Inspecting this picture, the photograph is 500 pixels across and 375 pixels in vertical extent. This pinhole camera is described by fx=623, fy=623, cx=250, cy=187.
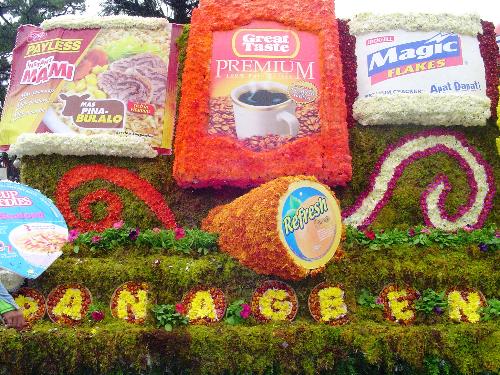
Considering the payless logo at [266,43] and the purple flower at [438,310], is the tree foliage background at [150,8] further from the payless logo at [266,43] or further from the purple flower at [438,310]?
the purple flower at [438,310]

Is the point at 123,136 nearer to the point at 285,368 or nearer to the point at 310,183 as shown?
the point at 310,183

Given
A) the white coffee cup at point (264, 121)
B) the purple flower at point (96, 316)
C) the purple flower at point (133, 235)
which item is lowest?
the purple flower at point (96, 316)

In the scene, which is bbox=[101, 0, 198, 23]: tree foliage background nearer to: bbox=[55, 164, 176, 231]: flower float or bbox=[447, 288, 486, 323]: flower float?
bbox=[55, 164, 176, 231]: flower float

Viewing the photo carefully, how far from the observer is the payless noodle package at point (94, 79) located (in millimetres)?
7738

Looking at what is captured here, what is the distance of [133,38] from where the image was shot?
27.0ft

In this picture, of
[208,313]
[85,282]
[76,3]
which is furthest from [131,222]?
[76,3]

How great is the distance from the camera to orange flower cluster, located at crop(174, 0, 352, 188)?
7.14 metres

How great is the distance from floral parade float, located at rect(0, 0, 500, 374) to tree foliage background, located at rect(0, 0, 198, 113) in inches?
292

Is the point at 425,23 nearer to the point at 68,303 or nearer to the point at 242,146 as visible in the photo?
the point at 242,146

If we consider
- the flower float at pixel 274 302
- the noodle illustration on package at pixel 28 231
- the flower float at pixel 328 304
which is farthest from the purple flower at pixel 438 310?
the noodle illustration on package at pixel 28 231

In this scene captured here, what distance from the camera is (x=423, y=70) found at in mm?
7715

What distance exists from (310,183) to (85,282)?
2.23 m

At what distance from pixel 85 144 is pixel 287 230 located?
10.5 ft

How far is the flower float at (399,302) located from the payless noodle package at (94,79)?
11.3 feet
